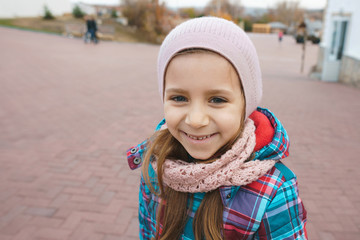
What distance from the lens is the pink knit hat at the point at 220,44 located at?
99 centimetres

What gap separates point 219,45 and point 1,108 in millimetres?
6112

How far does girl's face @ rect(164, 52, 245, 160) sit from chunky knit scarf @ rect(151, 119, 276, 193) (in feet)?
0.18

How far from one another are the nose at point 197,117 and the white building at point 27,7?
101 ft

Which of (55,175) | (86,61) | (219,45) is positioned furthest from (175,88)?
(86,61)

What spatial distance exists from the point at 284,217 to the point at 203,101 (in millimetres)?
501

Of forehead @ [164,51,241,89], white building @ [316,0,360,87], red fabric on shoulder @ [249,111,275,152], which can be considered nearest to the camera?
forehead @ [164,51,241,89]

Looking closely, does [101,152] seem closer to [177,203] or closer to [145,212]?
[145,212]

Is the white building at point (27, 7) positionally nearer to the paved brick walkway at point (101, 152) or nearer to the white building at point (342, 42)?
the paved brick walkway at point (101, 152)

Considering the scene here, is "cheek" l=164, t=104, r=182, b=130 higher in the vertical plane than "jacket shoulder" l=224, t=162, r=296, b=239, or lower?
higher

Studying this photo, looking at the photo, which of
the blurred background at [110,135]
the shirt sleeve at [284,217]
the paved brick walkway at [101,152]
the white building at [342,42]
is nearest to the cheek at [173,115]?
the shirt sleeve at [284,217]

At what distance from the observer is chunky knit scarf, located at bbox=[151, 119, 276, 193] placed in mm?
1052

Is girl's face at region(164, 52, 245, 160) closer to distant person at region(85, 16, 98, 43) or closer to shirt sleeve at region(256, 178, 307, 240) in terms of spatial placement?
shirt sleeve at region(256, 178, 307, 240)

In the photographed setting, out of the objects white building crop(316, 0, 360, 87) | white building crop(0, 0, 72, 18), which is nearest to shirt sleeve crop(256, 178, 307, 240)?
white building crop(316, 0, 360, 87)

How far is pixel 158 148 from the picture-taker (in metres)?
1.28
